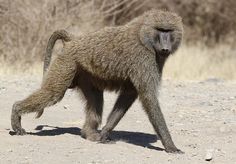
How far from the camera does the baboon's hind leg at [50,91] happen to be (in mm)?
7836

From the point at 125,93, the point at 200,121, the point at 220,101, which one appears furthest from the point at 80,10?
the point at 125,93

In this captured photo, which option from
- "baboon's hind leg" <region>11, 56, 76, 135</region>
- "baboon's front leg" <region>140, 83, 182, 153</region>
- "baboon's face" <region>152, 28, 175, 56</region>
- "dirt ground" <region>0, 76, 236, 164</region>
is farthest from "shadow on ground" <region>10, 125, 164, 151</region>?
"baboon's face" <region>152, 28, 175, 56</region>

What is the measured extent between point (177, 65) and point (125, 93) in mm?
7272

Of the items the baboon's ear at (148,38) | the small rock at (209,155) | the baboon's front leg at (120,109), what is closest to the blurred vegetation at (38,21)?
the baboon's front leg at (120,109)

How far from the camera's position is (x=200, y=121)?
→ 9344mm

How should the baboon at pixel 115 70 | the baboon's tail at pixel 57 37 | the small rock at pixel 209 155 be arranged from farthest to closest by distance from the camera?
1. the baboon's tail at pixel 57 37
2. the baboon at pixel 115 70
3. the small rock at pixel 209 155

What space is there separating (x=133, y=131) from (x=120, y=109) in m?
1.03

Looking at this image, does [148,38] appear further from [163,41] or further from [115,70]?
[115,70]

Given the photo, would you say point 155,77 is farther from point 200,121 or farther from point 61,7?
point 61,7

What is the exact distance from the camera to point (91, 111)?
323 inches

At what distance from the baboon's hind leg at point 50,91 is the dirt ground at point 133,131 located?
0.85 ft

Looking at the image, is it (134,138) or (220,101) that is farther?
(220,101)

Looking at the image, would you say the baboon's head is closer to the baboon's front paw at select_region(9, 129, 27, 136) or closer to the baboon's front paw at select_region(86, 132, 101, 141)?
the baboon's front paw at select_region(86, 132, 101, 141)

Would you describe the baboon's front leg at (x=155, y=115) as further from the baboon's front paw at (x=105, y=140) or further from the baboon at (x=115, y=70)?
the baboon's front paw at (x=105, y=140)
